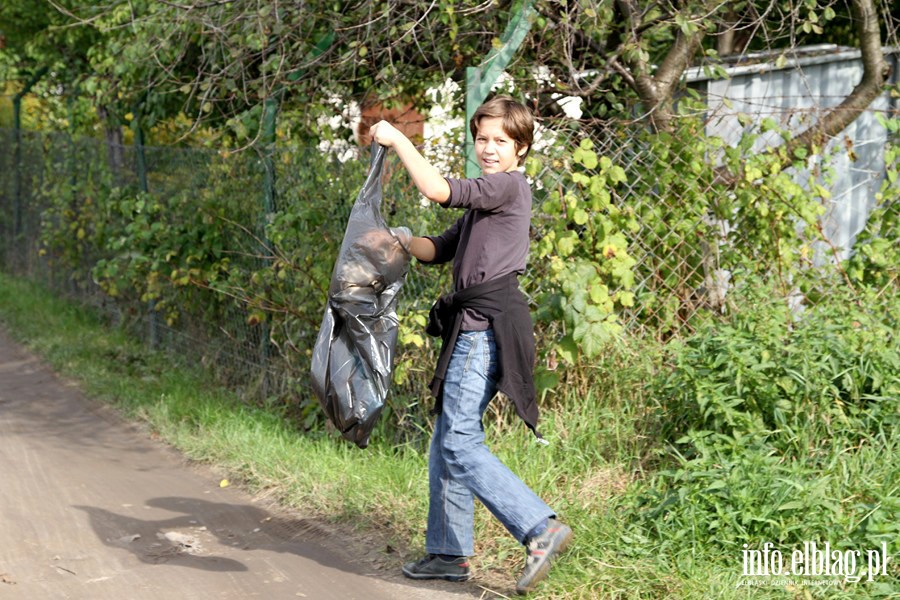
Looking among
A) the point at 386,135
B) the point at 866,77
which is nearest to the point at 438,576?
the point at 386,135

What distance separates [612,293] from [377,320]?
1.75 metres

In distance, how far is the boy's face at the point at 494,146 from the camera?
13.6ft

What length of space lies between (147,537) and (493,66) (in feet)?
9.53

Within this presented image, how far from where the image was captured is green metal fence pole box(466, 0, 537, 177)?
5.64 meters

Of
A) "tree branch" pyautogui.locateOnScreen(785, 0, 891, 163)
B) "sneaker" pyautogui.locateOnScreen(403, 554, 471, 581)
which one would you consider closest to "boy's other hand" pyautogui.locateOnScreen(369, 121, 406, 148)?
"sneaker" pyautogui.locateOnScreen(403, 554, 471, 581)

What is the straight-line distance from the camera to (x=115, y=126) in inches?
420

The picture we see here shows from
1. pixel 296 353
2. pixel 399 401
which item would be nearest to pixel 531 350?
pixel 399 401

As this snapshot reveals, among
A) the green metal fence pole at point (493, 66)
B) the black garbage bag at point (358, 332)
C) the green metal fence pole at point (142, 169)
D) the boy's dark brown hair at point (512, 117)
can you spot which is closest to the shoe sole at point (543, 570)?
the black garbage bag at point (358, 332)

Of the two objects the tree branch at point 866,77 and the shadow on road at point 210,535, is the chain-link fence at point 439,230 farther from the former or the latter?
the shadow on road at point 210,535

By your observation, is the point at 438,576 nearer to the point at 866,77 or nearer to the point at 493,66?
the point at 493,66

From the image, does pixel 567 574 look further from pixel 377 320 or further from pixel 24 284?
pixel 24 284

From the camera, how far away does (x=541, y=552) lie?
4105 mm

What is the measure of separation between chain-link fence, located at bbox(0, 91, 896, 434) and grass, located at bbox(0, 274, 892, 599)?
1.29 ft

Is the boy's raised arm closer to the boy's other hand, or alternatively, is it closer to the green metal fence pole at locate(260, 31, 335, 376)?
the boy's other hand
